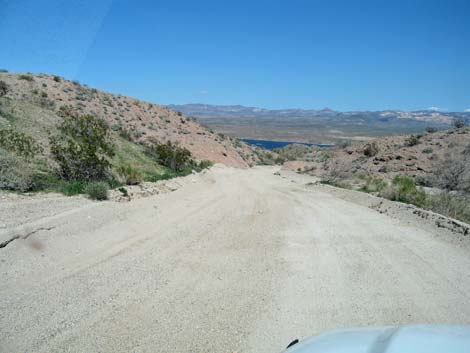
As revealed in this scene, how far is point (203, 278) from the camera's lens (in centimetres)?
680

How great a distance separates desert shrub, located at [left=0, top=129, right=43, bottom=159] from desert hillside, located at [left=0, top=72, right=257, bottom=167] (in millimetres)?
11398

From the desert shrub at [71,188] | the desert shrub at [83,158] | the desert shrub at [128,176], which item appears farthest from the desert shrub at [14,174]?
the desert shrub at [128,176]

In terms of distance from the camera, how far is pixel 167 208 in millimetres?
12328

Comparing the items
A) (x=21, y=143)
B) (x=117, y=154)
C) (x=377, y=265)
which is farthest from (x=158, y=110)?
(x=377, y=265)

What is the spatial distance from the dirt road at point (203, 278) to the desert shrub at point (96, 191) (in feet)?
1.98

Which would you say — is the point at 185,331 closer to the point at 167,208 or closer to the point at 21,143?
the point at 167,208

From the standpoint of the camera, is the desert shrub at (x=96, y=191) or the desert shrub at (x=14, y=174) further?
the desert shrub at (x=96, y=191)

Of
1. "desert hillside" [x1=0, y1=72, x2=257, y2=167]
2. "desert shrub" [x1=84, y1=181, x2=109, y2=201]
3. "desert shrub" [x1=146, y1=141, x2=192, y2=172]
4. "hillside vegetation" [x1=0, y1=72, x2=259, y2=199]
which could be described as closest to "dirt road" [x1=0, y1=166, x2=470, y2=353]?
"desert shrub" [x1=84, y1=181, x2=109, y2=201]

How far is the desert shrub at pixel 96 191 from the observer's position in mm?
11516

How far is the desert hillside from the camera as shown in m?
31.9

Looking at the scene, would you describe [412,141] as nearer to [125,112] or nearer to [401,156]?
[401,156]

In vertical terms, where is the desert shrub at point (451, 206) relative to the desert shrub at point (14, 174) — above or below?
below

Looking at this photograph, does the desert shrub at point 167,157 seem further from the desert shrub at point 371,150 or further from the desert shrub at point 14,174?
the desert shrub at point 371,150

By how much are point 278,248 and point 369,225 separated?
13.0 feet
